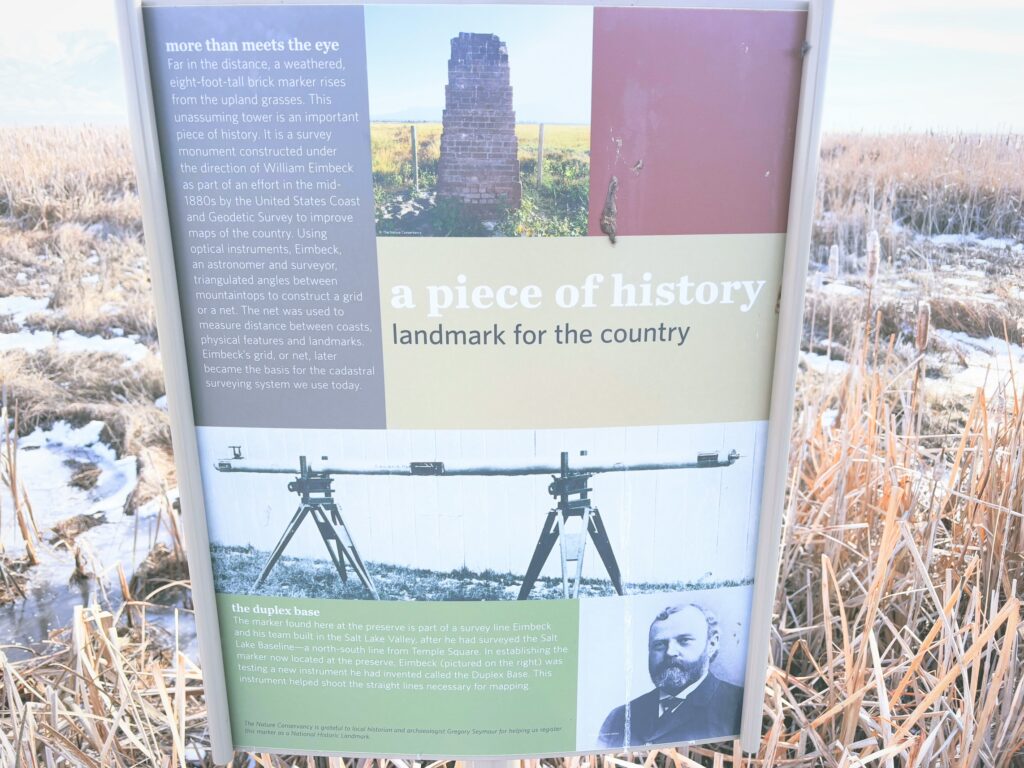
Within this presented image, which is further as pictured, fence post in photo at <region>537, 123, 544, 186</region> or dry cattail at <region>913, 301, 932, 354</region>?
dry cattail at <region>913, 301, 932, 354</region>

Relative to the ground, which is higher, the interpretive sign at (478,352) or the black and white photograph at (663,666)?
the interpretive sign at (478,352)

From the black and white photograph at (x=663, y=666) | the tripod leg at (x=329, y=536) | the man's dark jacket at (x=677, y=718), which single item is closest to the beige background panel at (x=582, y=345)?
the tripod leg at (x=329, y=536)

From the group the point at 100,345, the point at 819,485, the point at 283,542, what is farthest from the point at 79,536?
the point at 819,485

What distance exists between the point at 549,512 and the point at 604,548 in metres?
0.13

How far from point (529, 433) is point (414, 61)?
0.62m

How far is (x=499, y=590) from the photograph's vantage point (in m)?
1.28

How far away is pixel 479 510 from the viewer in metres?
1.24

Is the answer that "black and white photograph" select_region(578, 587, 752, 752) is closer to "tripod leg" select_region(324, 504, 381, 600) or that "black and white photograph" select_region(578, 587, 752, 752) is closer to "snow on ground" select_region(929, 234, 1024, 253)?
"tripod leg" select_region(324, 504, 381, 600)

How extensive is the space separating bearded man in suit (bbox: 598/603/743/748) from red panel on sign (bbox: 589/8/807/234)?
735mm

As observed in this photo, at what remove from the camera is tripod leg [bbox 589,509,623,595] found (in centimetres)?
125

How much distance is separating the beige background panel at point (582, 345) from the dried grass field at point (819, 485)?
0.80m

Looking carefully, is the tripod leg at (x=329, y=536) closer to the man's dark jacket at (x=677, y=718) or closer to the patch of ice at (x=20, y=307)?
the man's dark jacket at (x=677, y=718)

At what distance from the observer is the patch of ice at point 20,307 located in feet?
12.4

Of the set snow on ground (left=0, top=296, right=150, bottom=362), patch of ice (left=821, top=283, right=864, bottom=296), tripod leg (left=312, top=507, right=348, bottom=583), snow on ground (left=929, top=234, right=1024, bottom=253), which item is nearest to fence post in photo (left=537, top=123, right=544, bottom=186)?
tripod leg (left=312, top=507, right=348, bottom=583)
